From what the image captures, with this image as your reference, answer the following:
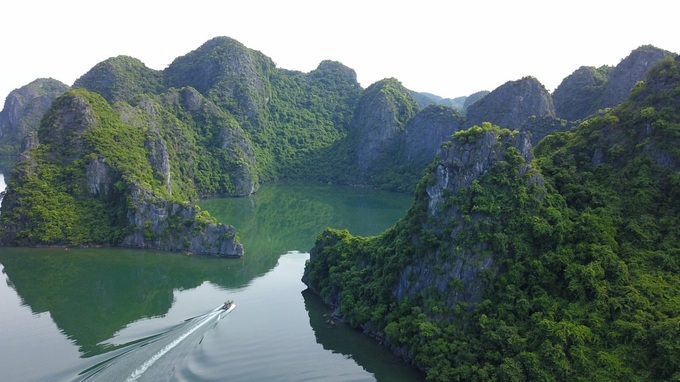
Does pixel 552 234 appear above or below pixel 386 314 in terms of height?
above

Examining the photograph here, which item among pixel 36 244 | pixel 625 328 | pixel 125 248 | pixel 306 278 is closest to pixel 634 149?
pixel 625 328

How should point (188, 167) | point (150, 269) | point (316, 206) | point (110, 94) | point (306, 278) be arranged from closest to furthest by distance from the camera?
1. point (306, 278)
2. point (150, 269)
3. point (316, 206)
4. point (188, 167)
5. point (110, 94)

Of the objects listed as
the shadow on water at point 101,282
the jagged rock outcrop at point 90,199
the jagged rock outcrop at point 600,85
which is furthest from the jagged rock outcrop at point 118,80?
the jagged rock outcrop at point 600,85

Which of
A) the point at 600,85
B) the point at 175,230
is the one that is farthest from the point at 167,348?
the point at 600,85

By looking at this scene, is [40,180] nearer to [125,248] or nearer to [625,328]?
[125,248]

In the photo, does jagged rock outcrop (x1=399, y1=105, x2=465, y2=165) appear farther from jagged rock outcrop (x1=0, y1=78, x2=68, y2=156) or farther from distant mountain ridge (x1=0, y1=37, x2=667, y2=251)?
jagged rock outcrop (x1=0, y1=78, x2=68, y2=156)

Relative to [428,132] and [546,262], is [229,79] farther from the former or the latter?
[546,262]

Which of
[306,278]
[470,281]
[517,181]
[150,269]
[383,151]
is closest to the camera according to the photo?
[470,281]
